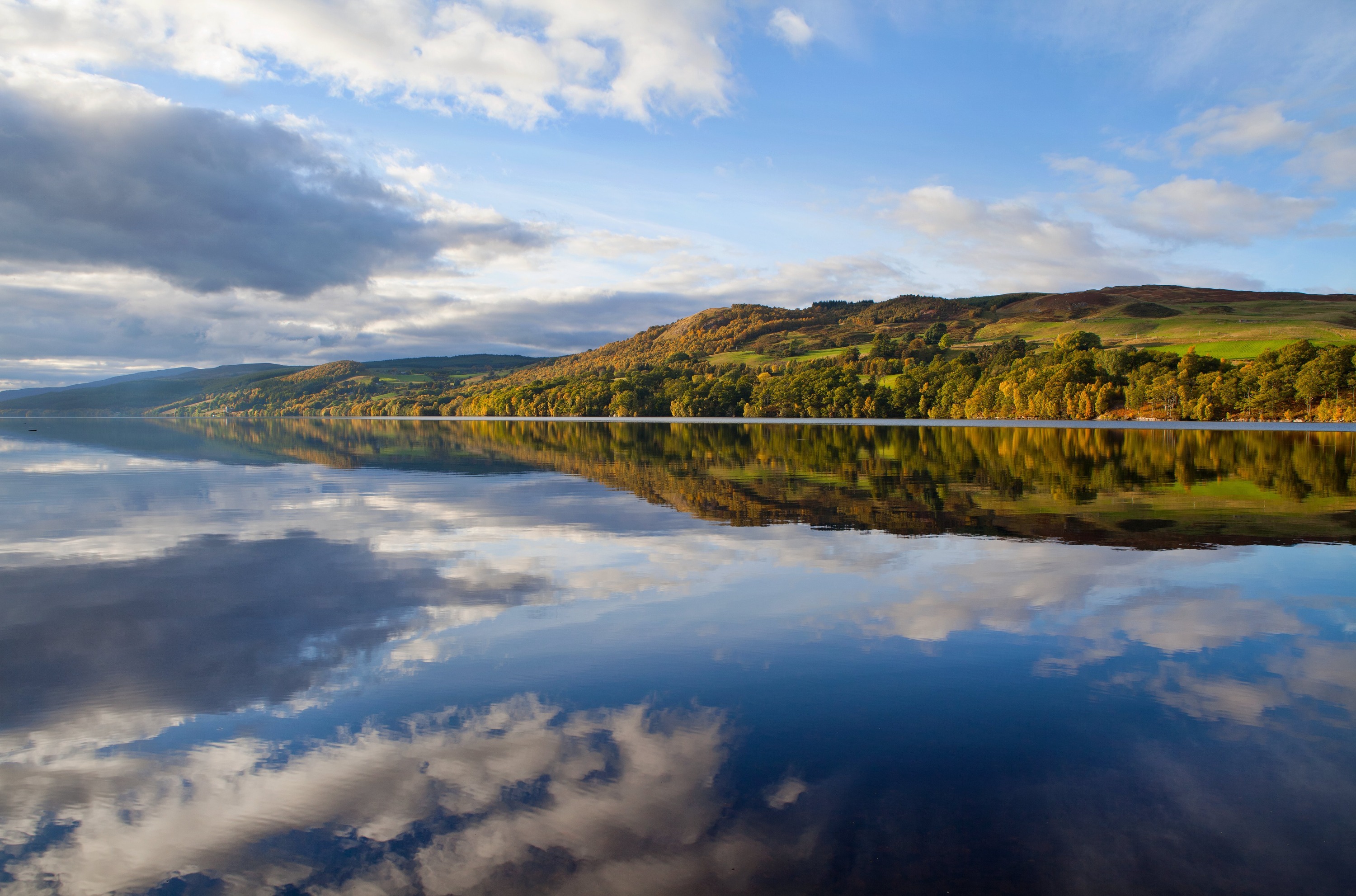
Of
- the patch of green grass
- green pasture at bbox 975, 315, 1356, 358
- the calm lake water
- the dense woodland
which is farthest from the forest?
the calm lake water

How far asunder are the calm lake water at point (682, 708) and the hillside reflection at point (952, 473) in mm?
969

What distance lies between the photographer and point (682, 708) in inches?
329

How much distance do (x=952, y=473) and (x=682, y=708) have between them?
30.7 metres

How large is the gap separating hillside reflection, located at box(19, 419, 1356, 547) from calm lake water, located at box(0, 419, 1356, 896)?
3.18 ft

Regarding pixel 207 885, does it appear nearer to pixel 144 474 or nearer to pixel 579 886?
pixel 579 886

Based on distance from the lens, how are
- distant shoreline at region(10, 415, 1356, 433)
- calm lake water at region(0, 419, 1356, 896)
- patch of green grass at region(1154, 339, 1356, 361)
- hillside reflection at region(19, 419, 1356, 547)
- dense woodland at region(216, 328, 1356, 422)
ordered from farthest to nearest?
patch of green grass at region(1154, 339, 1356, 361), dense woodland at region(216, 328, 1356, 422), distant shoreline at region(10, 415, 1356, 433), hillside reflection at region(19, 419, 1356, 547), calm lake water at region(0, 419, 1356, 896)

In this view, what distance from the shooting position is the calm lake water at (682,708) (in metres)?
5.80

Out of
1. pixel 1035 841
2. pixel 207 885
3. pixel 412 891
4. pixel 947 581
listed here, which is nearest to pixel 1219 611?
pixel 947 581

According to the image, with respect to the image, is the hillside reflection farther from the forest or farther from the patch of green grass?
the patch of green grass

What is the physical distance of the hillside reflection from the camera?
21.0m

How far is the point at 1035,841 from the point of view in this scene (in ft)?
19.3

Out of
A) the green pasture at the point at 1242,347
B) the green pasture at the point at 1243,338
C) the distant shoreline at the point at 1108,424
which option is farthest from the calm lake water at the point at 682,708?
the green pasture at the point at 1243,338

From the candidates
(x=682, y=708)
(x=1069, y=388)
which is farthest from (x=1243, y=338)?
(x=682, y=708)

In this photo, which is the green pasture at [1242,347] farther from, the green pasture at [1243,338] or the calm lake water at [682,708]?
the calm lake water at [682,708]
